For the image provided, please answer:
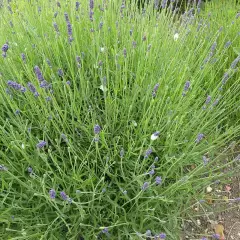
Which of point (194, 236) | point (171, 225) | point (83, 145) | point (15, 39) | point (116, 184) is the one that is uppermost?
point (15, 39)

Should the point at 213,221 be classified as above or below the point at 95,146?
below

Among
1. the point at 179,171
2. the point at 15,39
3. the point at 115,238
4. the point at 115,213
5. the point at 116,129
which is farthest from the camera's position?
the point at 15,39

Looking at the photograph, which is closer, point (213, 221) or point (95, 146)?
point (95, 146)

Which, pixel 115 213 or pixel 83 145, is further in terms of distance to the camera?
pixel 83 145

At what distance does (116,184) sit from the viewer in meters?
1.68

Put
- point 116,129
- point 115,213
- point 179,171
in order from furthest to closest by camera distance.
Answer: point 179,171 < point 116,129 < point 115,213

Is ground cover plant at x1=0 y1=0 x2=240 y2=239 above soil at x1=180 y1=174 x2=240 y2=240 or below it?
above

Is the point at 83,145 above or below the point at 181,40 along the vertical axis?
below

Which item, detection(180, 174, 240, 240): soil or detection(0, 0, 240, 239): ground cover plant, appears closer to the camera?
detection(0, 0, 240, 239): ground cover plant

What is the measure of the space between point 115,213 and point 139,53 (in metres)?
1.07

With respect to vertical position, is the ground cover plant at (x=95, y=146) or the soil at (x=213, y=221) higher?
the ground cover plant at (x=95, y=146)

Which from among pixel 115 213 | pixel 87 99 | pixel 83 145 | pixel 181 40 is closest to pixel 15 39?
pixel 87 99

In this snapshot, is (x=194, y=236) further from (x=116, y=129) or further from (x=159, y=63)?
(x=159, y=63)

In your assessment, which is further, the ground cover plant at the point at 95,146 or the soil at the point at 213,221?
the soil at the point at 213,221
